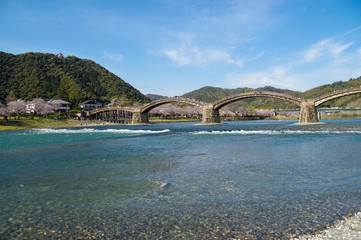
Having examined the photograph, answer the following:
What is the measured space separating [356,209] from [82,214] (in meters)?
7.09

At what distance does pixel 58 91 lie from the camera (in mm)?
120125

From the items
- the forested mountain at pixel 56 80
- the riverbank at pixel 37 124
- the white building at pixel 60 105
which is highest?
the forested mountain at pixel 56 80

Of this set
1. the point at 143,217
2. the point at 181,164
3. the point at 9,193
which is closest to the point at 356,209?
the point at 143,217

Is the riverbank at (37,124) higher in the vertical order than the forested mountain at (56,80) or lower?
lower

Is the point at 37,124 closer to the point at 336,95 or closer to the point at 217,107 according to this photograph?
the point at 217,107

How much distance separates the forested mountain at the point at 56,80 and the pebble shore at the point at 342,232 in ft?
402

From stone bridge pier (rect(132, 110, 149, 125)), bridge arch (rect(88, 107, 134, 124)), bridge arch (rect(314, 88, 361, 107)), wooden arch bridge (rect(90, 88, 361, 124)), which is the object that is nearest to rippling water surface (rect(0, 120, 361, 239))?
bridge arch (rect(314, 88, 361, 107))

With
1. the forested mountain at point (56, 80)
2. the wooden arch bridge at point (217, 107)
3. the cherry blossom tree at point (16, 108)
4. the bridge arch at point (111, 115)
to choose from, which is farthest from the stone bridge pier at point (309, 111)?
the forested mountain at point (56, 80)

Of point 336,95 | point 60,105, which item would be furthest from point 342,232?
point 60,105

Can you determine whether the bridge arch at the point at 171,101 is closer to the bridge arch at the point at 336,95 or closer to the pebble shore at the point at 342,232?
the bridge arch at the point at 336,95

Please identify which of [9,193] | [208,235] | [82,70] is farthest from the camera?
[82,70]

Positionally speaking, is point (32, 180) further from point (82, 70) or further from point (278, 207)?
point (82, 70)

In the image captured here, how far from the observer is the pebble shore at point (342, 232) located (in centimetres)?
525

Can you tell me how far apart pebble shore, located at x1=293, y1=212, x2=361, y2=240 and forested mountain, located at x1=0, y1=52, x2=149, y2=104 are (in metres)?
122
